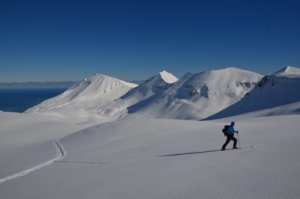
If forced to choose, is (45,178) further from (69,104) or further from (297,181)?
(69,104)

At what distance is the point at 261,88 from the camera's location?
81625 millimetres

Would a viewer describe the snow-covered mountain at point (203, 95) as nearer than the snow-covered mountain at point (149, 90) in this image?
Yes

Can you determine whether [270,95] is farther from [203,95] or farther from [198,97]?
[198,97]

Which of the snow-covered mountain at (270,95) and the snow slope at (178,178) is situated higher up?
the snow-covered mountain at (270,95)

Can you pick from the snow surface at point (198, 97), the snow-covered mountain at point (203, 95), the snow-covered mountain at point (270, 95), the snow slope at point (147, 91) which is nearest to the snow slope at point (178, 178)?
the snow-covered mountain at point (270, 95)

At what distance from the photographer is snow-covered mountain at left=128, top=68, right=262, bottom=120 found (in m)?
111

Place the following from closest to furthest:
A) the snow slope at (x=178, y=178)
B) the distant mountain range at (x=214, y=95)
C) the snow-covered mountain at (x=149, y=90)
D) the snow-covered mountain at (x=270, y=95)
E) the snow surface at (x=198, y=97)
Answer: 1. the snow slope at (x=178, y=178)
2. the snow-covered mountain at (x=270, y=95)
3. the distant mountain range at (x=214, y=95)
4. the snow surface at (x=198, y=97)
5. the snow-covered mountain at (x=149, y=90)

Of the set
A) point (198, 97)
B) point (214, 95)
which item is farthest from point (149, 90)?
point (214, 95)

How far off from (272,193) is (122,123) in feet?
60.2

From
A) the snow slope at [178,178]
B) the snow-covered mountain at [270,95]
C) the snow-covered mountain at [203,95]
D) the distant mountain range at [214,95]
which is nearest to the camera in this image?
the snow slope at [178,178]

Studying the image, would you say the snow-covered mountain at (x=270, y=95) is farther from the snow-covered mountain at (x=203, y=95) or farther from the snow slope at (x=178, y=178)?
the snow slope at (x=178, y=178)

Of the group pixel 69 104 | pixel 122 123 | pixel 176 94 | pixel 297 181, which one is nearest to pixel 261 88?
pixel 176 94

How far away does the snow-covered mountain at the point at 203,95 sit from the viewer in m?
111

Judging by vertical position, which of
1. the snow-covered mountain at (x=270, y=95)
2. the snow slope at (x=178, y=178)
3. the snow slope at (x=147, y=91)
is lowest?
the snow slope at (x=178, y=178)
